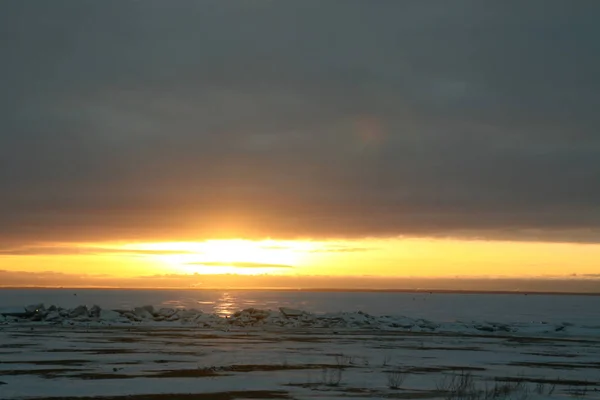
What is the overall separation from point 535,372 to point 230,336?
17970 mm

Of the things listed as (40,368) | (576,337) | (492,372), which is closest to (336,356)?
(492,372)

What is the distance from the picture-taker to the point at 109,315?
167ft

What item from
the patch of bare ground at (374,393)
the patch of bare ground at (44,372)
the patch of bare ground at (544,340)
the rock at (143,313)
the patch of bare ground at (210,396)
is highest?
the patch of bare ground at (210,396)

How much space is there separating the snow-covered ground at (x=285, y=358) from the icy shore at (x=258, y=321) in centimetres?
13

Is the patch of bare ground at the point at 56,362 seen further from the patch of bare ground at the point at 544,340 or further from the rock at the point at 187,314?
the rock at the point at 187,314

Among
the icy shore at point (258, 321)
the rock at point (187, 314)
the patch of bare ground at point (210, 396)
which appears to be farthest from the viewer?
the rock at point (187, 314)

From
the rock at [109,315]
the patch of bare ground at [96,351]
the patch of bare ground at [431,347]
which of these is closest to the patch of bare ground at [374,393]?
the patch of bare ground at [96,351]

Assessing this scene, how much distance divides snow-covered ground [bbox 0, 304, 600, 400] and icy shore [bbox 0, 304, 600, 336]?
0.13m

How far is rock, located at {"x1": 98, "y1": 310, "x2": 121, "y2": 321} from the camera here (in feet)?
163

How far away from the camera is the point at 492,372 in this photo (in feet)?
78.3

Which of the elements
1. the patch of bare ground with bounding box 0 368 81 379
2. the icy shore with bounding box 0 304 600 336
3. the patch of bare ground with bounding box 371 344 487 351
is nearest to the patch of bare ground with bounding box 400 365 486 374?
the patch of bare ground with bounding box 371 344 487 351

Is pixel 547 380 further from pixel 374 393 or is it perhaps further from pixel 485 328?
pixel 485 328

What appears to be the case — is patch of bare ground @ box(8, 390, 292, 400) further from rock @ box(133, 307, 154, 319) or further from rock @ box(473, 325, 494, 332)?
rock @ box(133, 307, 154, 319)

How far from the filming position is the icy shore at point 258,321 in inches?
1873
